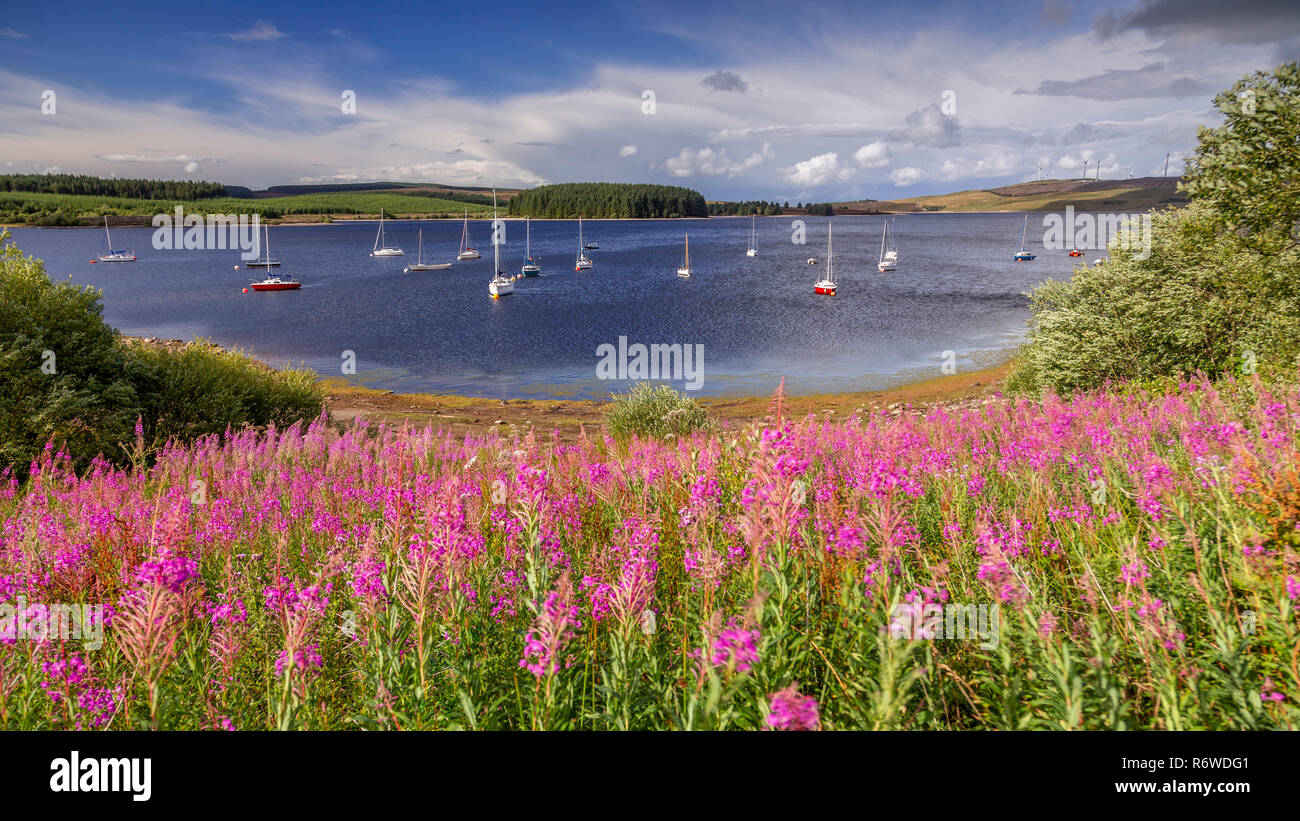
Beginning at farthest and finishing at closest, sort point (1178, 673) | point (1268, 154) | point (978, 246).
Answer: point (978, 246), point (1268, 154), point (1178, 673)

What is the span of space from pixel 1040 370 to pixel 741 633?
67.6ft

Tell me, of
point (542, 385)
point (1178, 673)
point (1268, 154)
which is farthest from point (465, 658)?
point (542, 385)

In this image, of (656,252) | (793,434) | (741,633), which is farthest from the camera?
(656,252)

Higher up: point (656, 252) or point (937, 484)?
point (656, 252)

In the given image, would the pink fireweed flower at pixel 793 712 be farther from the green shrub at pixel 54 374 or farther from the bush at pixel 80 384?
the green shrub at pixel 54 374

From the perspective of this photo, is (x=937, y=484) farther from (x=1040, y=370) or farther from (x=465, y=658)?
(x=1040, y=370)

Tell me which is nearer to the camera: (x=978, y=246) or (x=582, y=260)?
(x=582, y=260)

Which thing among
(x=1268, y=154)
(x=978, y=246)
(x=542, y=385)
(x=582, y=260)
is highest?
(x=978, y=246)

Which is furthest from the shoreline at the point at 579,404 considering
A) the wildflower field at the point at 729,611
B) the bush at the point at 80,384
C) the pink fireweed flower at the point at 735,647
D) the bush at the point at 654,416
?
the pink fireweed flower at the point at 735,647

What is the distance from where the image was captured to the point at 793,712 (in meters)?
1.69

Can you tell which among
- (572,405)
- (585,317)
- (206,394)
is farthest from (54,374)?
(585,317)

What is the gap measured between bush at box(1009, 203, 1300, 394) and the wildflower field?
989 centimetres

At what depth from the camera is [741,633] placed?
197 cm

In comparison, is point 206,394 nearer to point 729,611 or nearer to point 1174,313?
point 729,611
